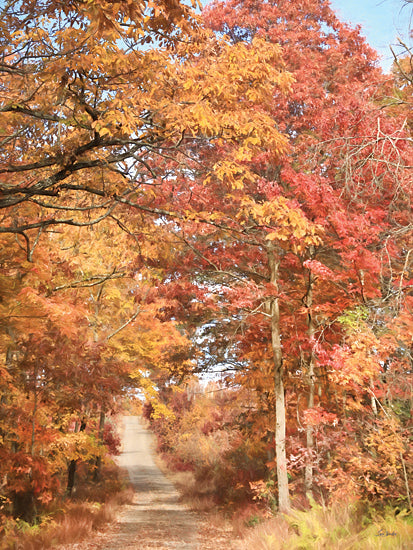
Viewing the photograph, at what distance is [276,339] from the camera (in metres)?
10.4

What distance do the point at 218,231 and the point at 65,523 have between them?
8.02m

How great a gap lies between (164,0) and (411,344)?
5674 millimetres

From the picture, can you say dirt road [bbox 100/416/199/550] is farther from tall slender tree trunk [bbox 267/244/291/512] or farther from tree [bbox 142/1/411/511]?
tree [bbox 142/1/411/511]

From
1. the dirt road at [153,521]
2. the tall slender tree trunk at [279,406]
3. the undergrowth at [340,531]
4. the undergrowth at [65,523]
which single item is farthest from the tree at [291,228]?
the undergrowth at [65,523]

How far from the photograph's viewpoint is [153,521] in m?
13.9

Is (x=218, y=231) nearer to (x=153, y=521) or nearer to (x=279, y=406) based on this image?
(x=279, y=406)

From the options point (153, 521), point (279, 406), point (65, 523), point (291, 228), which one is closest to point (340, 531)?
point (279, 406)

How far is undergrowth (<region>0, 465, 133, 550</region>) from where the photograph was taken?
8695 millimetres

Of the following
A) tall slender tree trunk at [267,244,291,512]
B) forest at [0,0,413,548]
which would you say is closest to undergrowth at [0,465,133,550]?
forest at [0,0,413,548]

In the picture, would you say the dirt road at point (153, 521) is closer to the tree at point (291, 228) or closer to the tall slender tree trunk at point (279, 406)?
the tall slender tree trunk at point (279, 406)

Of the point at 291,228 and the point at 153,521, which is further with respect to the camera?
the point at 153,521

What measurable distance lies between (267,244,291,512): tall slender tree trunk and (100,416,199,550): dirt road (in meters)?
2.39

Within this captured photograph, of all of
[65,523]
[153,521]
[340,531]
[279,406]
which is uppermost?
[279,406]

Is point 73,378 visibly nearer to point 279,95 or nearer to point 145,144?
point 145,144
